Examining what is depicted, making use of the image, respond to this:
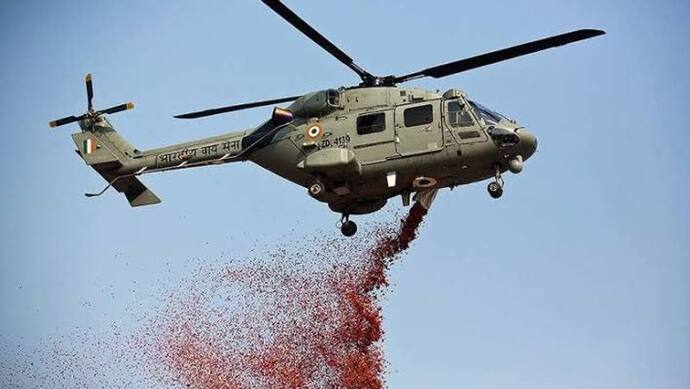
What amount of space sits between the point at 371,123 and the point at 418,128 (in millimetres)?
1022

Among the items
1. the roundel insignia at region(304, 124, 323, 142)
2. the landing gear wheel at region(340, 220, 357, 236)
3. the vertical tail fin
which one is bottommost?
the landing gear wheel at region(340, 220, 357, 236)

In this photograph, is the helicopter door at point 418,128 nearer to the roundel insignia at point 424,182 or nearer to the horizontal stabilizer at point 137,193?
the roundel insignia at point 424,182

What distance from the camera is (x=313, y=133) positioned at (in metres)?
22.5

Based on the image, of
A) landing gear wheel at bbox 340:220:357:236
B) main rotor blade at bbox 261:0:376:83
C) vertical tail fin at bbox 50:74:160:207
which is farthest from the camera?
vertical tail fin at bbox 50:74:160:207

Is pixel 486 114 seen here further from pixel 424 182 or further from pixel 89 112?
pixel 89 112

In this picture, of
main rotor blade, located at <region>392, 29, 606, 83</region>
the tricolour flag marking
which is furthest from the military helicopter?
the tricolour flag marking

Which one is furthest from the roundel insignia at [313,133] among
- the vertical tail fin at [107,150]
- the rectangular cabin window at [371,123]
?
the vertical tail fin at [107,150]

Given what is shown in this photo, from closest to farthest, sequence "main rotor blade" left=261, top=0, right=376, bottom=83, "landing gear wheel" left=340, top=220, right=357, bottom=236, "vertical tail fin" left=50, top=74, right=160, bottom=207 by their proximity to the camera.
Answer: "main rotor blade" left=261, top=0, right=376, bottom=83 < "landing gear wheel" left=340, top=220, right=357, bottom=236 < "vertical tail fin" left=50, top=74, right=160, bottom=207

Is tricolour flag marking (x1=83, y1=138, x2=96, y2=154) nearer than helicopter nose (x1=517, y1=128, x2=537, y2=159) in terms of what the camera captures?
No

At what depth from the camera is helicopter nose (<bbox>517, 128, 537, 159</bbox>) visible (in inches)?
826

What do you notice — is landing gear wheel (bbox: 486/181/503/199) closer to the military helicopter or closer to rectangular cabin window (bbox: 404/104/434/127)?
the military helicopter

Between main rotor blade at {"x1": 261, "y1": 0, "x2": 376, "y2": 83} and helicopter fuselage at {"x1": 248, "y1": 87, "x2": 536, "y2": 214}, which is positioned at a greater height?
main rotor blade at {"x1": 261, "y1": 0, "x2": 376, "y2": 83}

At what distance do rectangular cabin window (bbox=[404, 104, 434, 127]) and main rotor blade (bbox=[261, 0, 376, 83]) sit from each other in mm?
1346

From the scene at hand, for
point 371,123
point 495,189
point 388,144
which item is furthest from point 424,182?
point 371,123
